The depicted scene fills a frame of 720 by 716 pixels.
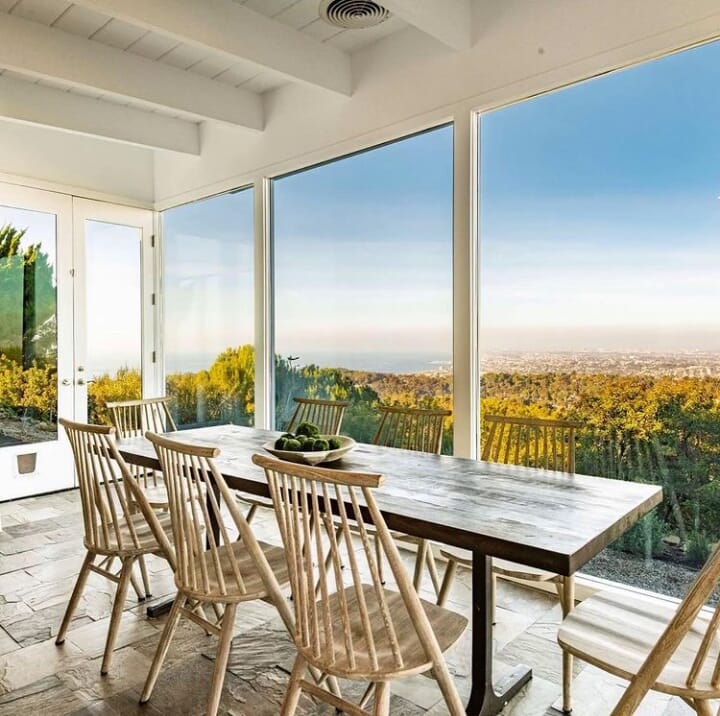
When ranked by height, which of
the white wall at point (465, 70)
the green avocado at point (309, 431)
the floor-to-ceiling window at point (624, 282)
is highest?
the white wall at point (465, 70)

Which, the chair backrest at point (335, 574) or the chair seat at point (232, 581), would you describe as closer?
the chair backrest at point (335, 574)

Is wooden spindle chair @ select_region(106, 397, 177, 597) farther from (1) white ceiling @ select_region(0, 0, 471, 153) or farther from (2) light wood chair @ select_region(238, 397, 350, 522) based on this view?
(1) white ceiling @ select_region(0, 0, 471, 153)

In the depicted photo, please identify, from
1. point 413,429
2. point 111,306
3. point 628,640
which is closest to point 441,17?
point 413,429

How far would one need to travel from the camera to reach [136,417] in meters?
3.51

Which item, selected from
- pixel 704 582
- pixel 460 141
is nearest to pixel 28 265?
pixel 460 141

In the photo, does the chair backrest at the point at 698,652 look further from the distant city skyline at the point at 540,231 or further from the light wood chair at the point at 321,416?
the light wood chair at the point at 321,416

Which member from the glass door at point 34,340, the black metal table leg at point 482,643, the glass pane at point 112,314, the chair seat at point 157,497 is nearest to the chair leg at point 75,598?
the chair seat at point 157,497

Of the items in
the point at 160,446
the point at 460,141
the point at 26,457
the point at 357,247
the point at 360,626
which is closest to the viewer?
the point at 360,626

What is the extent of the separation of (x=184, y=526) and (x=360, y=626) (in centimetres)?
67

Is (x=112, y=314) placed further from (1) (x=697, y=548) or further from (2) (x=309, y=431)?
(1) (x=697, y=548)

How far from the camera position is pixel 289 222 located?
4281 millimetres

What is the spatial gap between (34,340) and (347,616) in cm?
419

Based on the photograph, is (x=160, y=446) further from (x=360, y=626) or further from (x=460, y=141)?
(x=460, y=141)

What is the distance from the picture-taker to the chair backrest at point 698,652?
3.85 ft
